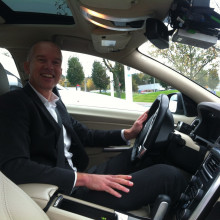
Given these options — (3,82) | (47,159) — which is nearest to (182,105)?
(47,159)

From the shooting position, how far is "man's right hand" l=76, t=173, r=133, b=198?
135cm

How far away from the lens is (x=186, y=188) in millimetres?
1514

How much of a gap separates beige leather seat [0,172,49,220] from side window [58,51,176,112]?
111 centimetres

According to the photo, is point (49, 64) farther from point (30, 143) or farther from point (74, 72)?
point (74, 72)

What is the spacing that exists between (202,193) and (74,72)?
5.57 ft

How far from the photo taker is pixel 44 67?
5.71ft

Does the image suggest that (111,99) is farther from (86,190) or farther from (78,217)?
(78,217)

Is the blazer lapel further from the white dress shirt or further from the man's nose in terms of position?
the man's nose

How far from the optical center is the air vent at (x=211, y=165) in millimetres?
1328

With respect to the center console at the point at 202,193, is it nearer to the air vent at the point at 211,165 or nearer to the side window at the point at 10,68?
the air vent at the point at 211,165

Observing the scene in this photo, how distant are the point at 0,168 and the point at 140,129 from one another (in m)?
1.05

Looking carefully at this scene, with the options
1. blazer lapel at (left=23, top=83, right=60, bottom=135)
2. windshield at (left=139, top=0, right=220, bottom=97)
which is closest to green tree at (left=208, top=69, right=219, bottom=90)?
windshield at (left=139, top=0, right=220, bottom=97)

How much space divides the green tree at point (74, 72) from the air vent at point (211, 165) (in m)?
1.39

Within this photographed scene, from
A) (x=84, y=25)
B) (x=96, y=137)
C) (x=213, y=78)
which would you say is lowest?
(x=96, y=137)
